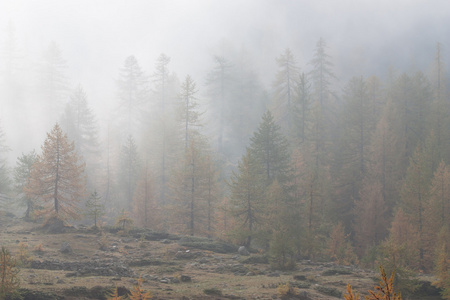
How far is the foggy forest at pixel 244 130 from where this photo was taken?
29219 millimetres

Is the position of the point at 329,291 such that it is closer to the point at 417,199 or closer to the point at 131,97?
the point at 417,199

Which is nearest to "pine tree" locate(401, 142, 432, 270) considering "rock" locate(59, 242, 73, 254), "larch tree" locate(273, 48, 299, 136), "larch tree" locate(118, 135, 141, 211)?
"larch tree" locate(273, 48, 299, 136)

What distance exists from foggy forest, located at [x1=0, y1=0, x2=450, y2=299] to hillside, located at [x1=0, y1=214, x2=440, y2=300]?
1.80 meters

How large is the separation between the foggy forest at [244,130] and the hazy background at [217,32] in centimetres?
61

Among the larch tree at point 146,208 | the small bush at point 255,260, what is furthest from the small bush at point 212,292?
the larch tree at point 146,208

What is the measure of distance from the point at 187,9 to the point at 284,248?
389 ft

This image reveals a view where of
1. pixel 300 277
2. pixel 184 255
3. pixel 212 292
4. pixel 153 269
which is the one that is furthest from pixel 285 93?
pixel 212 292

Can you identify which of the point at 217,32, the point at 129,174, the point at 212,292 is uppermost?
the point at 217,32

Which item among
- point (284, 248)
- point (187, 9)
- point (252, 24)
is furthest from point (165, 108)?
point (187, 9)

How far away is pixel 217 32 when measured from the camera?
112 metres

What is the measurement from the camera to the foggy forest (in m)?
29.2

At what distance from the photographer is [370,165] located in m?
44.3

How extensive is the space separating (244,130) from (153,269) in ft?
161

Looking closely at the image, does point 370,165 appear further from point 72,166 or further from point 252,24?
point 252,24
